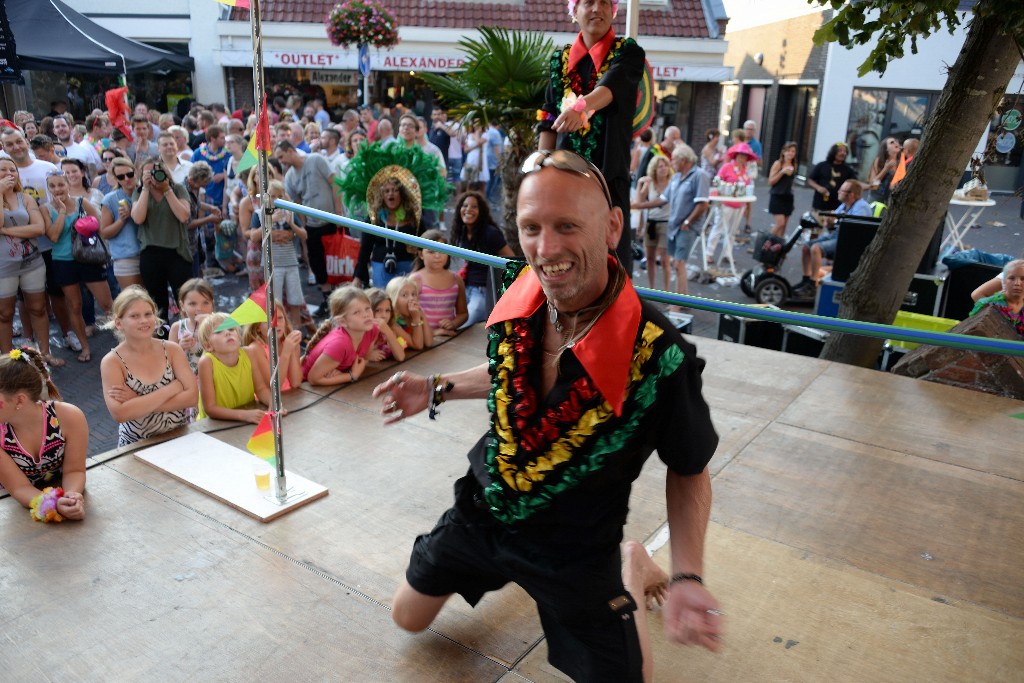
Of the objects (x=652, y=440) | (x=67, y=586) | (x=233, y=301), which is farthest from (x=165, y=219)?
(x=652, y=440)

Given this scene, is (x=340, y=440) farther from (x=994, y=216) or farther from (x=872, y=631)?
(x=994, y=216)

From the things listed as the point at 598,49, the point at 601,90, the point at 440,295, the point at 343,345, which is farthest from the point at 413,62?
the point at 601,90

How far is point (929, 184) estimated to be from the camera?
5.15 m

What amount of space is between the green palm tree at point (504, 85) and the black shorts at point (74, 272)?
3.21 m

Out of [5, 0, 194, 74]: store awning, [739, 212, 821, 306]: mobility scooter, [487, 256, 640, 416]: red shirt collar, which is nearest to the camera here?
[487, 256, 640, 416]: red shirt collar

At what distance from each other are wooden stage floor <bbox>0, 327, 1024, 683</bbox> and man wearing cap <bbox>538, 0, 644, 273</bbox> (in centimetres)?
146

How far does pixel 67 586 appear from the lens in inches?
106

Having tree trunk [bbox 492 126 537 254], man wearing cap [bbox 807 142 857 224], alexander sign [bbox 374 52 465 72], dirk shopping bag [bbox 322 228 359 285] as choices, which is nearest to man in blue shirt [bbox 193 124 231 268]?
dirk shopping bag [bbox 322 228 359 285]

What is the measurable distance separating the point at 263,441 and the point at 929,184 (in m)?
4.54

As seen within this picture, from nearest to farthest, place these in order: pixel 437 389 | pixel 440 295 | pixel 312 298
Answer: pixel 437 389
pixel 440 295
pixel 312 298

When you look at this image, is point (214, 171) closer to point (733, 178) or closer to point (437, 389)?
point (733, 178)

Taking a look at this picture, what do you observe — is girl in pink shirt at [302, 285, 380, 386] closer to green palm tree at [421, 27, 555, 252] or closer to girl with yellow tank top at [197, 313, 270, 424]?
girl with yellow tank top at [197, 313, 270, 424]

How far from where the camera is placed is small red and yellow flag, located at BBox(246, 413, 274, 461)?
10.3 ft

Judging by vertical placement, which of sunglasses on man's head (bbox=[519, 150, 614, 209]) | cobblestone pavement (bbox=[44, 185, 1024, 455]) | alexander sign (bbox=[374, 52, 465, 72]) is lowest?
cobblestone pavement (bbox=[44, 185, 1024, 455])
